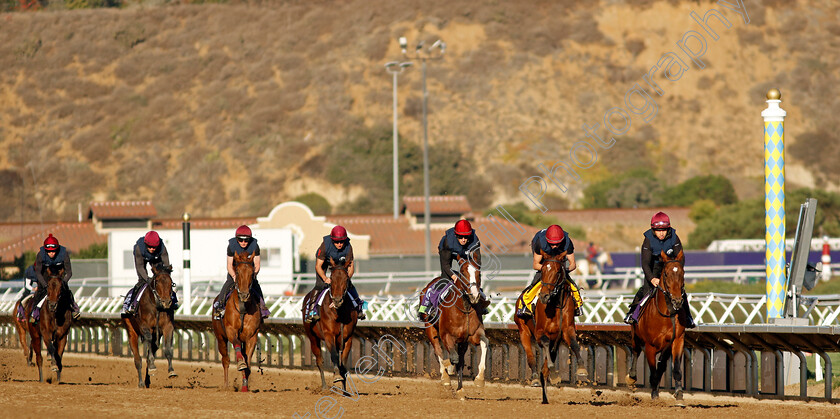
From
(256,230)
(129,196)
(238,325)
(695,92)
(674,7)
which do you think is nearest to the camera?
(238,325)

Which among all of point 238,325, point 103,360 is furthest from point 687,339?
point 103,360

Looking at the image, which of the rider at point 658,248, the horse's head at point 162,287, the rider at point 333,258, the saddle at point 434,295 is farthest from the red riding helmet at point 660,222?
the horse's head at point 162,287

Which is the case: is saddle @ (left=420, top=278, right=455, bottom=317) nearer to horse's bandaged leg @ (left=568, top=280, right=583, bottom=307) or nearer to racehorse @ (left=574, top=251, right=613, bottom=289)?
horse's bandaged leg @ (left=568, top=280, right=583, bottom=307)

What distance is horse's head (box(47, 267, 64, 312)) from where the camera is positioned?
670 inches

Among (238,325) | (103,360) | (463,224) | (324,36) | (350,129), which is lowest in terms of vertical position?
(103,360)

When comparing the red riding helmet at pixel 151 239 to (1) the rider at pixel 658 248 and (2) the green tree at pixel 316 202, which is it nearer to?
(1) the rider at pixel 658 248

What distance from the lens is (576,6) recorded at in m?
114

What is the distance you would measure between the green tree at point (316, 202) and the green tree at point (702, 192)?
23355 millimetres

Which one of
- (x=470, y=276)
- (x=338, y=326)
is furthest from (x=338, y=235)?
(x=470, y=276)

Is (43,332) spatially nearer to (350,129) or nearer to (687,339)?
(687,339)

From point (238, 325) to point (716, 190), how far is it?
71129 millimetres

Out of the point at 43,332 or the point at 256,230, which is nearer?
the point at 43,332

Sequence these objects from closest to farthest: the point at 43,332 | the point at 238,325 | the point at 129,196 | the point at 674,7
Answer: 1. the point at 238,325
2. the point at 43,332
3. the point at 129,196
4. the point at 674,7

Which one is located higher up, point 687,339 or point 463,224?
point 463,224
